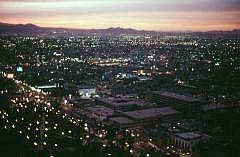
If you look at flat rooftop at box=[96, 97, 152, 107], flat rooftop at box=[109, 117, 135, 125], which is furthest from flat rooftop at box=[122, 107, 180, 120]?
flat rooftop at box=[96, 97, 152, 107]

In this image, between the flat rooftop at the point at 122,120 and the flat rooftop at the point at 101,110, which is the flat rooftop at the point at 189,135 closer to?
the flat rooftop at the point at 122,120

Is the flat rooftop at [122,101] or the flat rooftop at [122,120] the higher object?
the flat rooftop at [122,101]

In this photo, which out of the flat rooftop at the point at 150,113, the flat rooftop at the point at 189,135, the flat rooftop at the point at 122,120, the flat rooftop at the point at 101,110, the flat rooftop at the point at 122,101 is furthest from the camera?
the flat rooftop at the point at 122,101

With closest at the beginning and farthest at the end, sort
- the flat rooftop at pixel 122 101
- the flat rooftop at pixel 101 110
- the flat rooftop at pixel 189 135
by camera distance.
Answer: the flat rooftop at pixel 189 135 < the flat rooftop at pixel 101 110 < the flat rooftop at pixel 122 101

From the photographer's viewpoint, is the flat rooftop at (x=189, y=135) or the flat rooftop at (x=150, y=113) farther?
the flat rooftop at (x=150, y=113)

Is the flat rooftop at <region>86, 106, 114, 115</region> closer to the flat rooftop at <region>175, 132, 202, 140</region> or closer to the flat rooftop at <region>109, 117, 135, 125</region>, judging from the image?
the flat rooftop at <region>109, 117, 135, 125</region>

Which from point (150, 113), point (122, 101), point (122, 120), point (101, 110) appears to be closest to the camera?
point (122, 120)

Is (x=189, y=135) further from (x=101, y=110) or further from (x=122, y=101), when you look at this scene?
(x=122, y=101)

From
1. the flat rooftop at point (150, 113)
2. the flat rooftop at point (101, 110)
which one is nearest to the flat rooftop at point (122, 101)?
the flat rooftop at point (101, 110)

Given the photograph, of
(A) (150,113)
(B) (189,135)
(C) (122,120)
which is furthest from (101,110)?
(B) (189,135)
